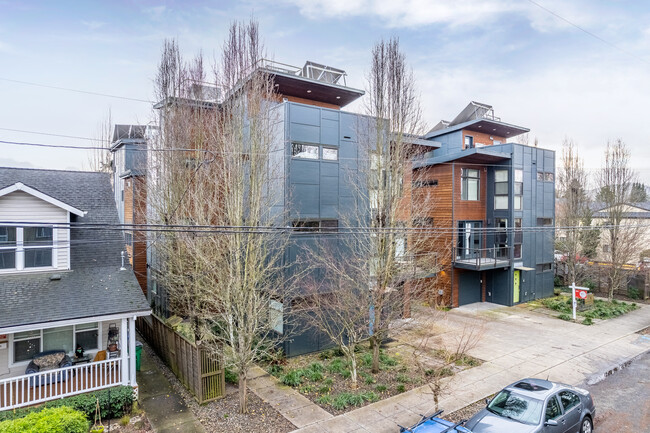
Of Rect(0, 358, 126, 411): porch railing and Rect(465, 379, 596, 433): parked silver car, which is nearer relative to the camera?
Rect(465, 379, 596, 433): parked silver car

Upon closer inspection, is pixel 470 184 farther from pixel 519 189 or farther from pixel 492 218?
pixel 519 189

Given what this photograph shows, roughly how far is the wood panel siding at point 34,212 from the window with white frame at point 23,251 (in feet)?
0.89

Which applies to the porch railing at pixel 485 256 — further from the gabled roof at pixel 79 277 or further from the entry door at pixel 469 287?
the gabled roof at pixel 79 277

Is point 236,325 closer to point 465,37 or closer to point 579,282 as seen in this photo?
point 465,37

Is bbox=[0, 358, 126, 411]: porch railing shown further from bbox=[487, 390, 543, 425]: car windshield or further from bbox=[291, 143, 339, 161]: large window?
bbox=[487, 390, 543, 425]: car windshield

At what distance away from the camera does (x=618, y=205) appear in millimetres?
23578

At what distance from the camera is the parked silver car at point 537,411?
7.36 meters

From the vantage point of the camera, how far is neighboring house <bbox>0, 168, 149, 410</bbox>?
9.20m

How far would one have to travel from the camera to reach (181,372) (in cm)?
1123

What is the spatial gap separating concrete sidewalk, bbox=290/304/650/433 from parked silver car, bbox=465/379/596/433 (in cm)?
163

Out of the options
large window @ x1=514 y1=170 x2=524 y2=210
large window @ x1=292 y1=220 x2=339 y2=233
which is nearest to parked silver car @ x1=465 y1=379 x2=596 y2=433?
large window @ x1=292 y1=220 x2=339 y2=233

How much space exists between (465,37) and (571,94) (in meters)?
5.58

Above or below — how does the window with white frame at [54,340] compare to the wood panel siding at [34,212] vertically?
below

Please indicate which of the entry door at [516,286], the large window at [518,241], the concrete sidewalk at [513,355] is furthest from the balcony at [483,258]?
the concrete sidewalk at [513,355]
